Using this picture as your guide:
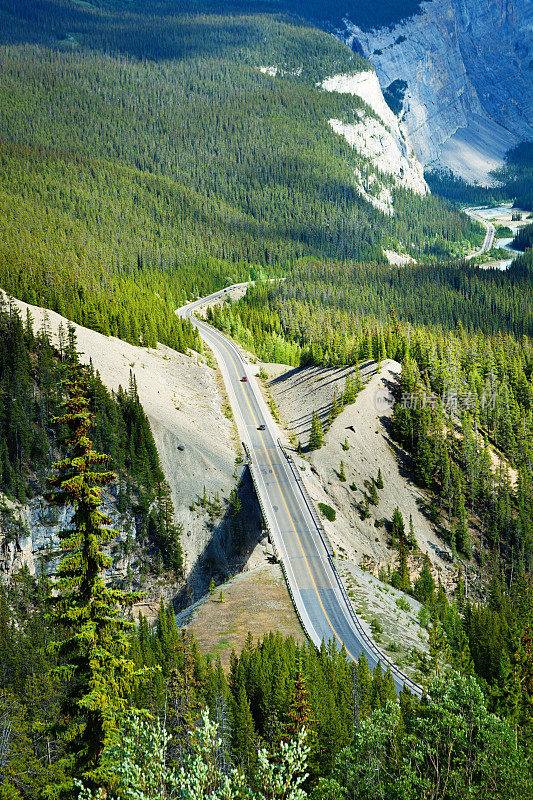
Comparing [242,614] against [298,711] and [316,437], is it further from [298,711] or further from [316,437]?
[316,437]

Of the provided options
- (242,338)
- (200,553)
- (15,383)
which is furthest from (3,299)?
(242,338)

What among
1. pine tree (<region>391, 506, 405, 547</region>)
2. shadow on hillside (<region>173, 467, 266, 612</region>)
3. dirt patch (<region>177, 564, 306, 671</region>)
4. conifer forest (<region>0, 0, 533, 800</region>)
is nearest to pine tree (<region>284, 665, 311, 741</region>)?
conifer forest (<region>0, 0, 533, 800</region>)

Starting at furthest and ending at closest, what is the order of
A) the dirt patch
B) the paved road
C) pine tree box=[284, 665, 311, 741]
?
the paved road, the dirt patch, pine tree box=[284, 665, 311, 741]

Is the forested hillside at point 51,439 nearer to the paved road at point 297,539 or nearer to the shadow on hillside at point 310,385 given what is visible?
the paved road at point 297,539

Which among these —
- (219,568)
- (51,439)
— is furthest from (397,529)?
(51,439)

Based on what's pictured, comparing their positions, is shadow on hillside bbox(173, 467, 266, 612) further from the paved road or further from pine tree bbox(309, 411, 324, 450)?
pine tree bbox(309, 411, 324, 450)

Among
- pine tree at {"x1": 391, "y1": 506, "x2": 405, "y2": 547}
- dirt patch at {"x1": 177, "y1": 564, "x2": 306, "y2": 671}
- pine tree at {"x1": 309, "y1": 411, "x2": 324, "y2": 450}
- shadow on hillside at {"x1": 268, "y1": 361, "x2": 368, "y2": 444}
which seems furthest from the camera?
shadow on hillside at {"x1": 268, "y1": 361, "x2": 368, "y2": 444}

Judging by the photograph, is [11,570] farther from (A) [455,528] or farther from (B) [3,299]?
(A) [455,528]
